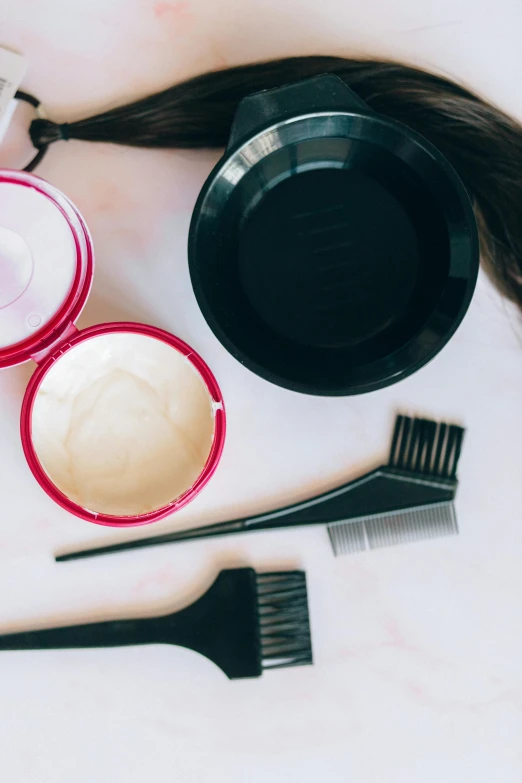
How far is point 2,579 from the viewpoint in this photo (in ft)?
2.28

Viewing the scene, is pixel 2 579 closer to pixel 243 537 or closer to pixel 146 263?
pixel 243 537

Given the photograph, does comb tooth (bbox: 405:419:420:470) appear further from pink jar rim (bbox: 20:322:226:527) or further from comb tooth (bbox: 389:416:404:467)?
pink jar rim (bbox: 20:322:226:527)

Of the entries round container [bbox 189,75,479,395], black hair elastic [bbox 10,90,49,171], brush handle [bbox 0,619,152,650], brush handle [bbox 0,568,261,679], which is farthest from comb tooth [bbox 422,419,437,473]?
black hair elastic [bbox 10,90,49,171]

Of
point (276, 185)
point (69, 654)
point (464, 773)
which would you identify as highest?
point (276, 185)

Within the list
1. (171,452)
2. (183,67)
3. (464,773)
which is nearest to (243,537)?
(171,452)

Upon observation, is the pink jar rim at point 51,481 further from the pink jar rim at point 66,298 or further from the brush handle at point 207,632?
the brush handle at point 207,632

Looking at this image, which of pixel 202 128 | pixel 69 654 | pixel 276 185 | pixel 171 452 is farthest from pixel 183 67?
pixel 69 654

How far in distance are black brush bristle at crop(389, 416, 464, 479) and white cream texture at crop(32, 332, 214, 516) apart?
22 centimetres

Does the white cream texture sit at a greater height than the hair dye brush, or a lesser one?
greater

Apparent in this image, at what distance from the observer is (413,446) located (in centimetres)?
69

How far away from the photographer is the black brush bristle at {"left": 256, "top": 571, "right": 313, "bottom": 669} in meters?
0.68

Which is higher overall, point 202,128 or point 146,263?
point 202,128

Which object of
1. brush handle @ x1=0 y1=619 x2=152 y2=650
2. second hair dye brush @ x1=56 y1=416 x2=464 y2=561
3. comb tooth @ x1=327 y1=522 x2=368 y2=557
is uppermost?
second hair dye brush @ x1=56 y1=416 x2=464 y2=561

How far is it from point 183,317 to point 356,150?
265 mm
